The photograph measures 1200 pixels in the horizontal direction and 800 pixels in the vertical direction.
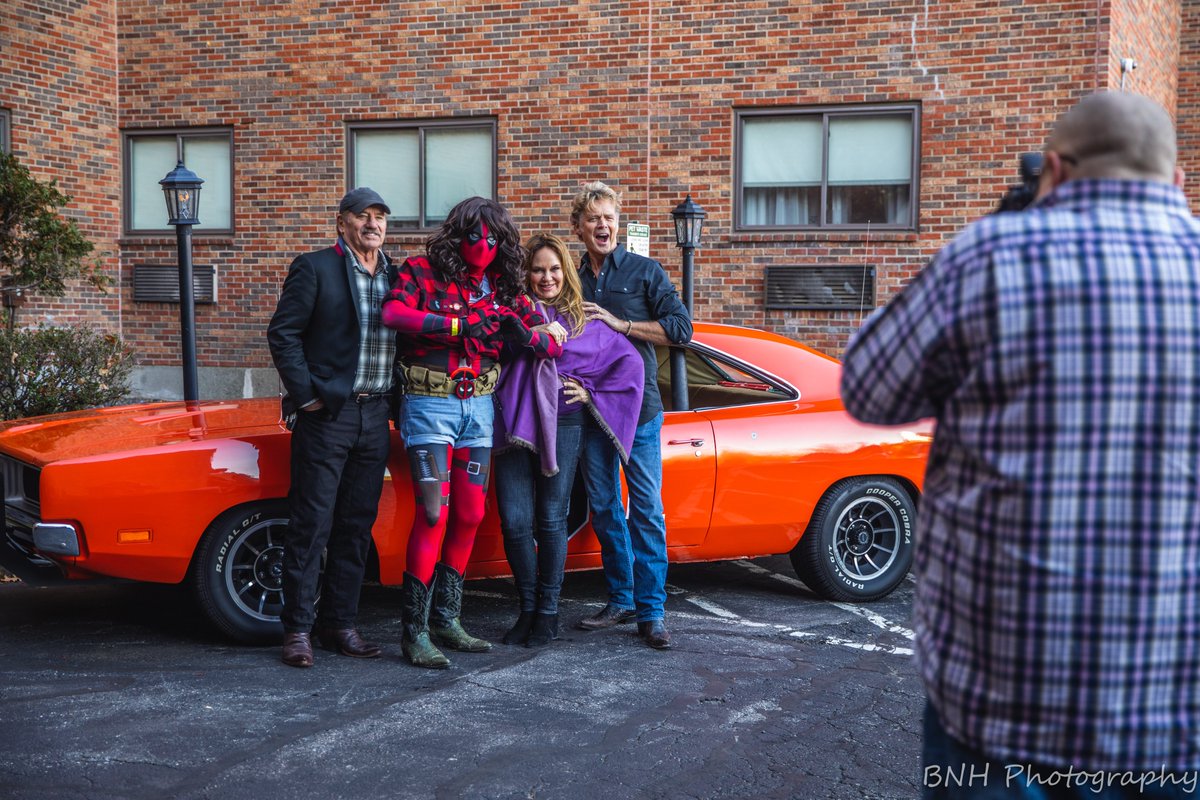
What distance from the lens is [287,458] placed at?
509cm

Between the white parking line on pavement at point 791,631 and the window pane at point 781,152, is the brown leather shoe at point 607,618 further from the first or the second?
the window pane at point 781,152

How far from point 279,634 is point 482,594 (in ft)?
4.44

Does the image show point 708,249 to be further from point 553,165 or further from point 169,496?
point 169,496

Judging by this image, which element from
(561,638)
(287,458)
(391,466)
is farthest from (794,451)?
(287,458)

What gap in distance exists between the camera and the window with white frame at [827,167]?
1199 centimetres

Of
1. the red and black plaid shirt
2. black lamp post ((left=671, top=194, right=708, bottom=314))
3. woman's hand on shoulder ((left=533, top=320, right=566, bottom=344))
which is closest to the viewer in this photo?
the red and black plaid shirt

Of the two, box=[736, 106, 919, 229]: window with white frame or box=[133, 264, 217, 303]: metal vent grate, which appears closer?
box=[736, 106, 919, 229]: window with white frame

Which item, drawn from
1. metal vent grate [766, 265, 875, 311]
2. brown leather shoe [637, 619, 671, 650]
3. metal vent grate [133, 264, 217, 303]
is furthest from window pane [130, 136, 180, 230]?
brown leather shoe [637, 619, 671, 650]

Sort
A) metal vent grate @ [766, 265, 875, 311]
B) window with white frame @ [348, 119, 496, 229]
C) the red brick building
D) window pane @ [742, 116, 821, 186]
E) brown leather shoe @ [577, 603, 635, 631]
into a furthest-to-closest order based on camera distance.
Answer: window with white frame @ [348, 119, 496, 229] < window pane @ [742, 116, 821, 186] < metal vent grate @ [766, 265, 875, 311] < the red brick building < brown leather shoe @ [577, 603, 635, 631]

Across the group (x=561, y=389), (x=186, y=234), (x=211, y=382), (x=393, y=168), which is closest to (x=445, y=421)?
(x=561, y=389)

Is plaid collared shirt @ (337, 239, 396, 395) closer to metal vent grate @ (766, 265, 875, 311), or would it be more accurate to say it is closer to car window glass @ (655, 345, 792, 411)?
A: car window glass @ (655, 345, 792, 411)

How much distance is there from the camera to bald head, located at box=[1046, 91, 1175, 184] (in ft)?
6.06

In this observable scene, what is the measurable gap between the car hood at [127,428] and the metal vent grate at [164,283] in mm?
7675

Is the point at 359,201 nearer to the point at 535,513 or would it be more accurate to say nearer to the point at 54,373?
the point at 535,513
